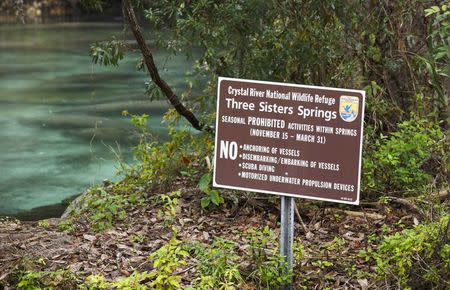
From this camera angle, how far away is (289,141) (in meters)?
4.21

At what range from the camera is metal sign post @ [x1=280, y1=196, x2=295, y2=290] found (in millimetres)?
4275

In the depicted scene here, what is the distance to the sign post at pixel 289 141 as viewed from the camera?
4.12m

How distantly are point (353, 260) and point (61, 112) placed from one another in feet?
38.2

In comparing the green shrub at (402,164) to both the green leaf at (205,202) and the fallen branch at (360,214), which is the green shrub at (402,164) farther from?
the green leaf at (205,202)

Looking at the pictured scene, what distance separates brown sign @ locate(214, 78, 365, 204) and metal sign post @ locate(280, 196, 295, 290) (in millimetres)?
82

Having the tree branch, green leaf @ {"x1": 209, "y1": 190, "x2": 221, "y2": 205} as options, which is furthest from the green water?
green leaf @ {"x1": 209, "y1": 190, "x2": 221, "y2": 205}

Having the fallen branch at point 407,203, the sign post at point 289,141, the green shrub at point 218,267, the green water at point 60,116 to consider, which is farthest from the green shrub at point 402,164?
the green water at point 60,116

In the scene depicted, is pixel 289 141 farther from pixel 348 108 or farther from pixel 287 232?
pixel 287 232

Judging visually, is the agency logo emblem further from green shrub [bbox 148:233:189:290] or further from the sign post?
green shrub [bbox 148:233:189:290]

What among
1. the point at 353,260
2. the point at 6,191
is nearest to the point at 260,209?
the point at 353,260

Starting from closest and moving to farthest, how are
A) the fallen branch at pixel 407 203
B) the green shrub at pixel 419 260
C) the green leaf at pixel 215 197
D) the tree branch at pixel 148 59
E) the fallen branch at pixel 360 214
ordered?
the green shrub at pixel 419 260, the fallen branch at pixel 407 203, the fallen branch at pixel 360 214, the green leaf at pixel 215 197, the tree branch at pixel 148 59

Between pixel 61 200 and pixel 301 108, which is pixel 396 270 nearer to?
pixel 301 108

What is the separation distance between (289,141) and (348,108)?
0.36 metres

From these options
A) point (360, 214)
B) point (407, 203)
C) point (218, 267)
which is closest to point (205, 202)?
point (360, 214)
